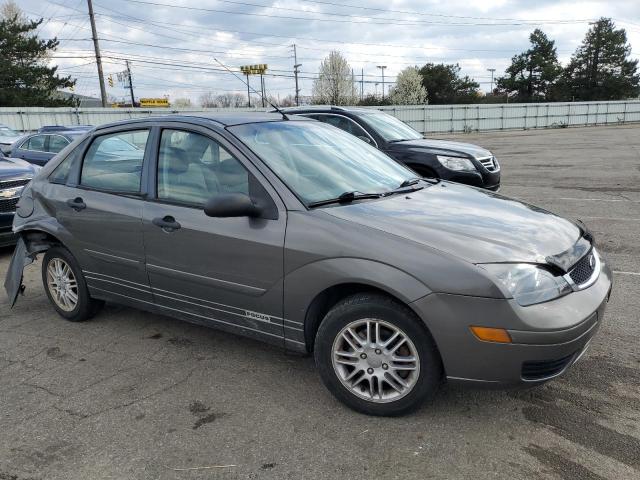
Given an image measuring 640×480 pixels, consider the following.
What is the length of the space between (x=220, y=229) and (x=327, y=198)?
70 cm

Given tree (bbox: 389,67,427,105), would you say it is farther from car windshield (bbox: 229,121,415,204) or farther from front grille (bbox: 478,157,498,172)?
car windshield (bbox: 229,121,415,204)

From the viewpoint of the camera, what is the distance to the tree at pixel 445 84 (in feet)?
289

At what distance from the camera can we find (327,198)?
3.37 meters

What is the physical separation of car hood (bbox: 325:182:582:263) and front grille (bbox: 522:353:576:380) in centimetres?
51

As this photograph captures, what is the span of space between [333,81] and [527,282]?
79994 millimetres

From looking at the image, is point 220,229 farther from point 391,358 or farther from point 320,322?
point 391,358

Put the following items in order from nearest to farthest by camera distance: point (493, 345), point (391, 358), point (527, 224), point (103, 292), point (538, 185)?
1. point (493, 345)
2. point (391, 358)
3. point (527, 224)
4. point (103, 292)
5. point (538, 185)

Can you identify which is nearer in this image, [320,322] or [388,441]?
[388,441]

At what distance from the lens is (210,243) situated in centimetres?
346

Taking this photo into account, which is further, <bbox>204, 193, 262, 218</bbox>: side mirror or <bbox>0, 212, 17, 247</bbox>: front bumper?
<bbox>0, 212, 17, 247</bbox>: front bumper

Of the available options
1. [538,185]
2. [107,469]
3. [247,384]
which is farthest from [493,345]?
[538,185]

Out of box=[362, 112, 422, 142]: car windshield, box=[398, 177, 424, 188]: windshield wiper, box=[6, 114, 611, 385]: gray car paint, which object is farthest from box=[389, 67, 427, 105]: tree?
box=[6, 114, 611, 385]: gray car paint

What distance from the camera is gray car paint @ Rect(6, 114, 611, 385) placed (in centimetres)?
269

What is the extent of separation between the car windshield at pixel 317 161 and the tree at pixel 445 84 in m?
88.3
